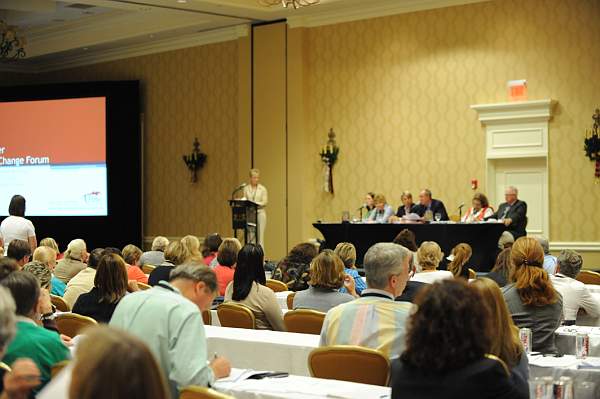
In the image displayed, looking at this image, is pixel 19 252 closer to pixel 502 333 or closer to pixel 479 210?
pixel 502 333

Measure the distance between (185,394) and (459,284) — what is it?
1.03 metres

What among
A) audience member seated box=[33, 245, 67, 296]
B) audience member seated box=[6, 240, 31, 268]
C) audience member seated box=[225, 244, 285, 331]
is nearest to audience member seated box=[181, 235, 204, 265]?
audience member seated box=[33, 245, 67, 296]

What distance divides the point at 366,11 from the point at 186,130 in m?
4.95

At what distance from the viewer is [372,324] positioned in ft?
13.3

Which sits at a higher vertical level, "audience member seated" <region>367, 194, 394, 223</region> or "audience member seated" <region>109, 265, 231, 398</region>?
"audience member seated" <region>367, 194, 394, 223</region>

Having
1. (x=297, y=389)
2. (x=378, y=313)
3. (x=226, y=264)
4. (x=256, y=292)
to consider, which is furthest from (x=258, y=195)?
(x=297, y=389)

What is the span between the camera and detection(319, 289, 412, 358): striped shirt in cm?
Result: 400

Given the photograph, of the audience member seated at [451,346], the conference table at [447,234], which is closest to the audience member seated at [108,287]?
the audience member seated at [451,346]

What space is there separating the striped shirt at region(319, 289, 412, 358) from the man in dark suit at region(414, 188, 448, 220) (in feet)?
30.8

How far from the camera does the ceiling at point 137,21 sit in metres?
15.2

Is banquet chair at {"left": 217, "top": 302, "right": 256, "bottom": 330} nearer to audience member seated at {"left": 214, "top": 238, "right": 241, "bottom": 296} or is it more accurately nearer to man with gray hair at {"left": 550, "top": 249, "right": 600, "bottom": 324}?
audience member seated at {"left": 214, "top": 238, "right": 241, "bottom": 296}

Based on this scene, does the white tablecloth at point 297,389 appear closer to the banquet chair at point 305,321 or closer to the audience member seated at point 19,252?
the banquet chair at point 305,321

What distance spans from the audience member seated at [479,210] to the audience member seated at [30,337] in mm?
9648

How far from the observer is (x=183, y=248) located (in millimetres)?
7758
